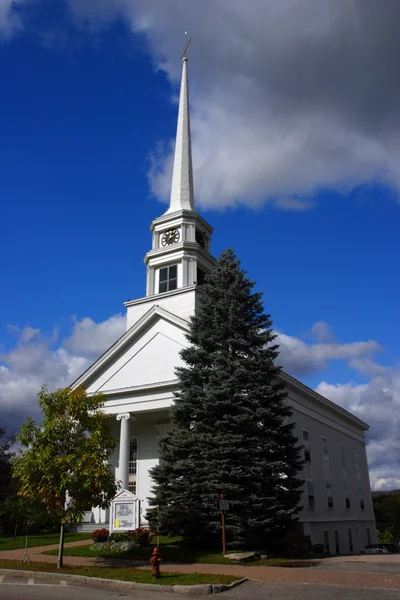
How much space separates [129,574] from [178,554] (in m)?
4.38

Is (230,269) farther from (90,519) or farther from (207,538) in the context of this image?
(90,519)

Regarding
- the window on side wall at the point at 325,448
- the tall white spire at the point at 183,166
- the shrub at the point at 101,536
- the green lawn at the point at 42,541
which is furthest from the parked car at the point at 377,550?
the tall white spire at the point at 183,166

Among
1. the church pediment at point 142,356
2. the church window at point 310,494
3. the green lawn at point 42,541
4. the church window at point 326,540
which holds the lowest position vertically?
the church window at point 326,540

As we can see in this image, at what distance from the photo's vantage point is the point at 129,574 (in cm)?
1480

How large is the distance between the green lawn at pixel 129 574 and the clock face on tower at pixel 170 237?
77.7 ft

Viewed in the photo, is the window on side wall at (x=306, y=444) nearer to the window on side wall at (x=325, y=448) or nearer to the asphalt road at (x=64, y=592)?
the window on side wall at (x=325, y=448)

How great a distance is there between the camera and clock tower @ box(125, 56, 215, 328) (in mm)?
34312

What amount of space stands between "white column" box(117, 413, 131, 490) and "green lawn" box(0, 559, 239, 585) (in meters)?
11.5

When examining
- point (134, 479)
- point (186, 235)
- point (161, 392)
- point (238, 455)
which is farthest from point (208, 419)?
point (186, 235)

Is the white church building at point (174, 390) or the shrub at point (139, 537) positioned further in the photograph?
the white church building at point (174, 390)

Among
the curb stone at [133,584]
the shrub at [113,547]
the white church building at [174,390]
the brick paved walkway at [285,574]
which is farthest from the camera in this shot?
the white church building at [174,390]

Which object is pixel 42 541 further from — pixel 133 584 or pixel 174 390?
pixel 133 584

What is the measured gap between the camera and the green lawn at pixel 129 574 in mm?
13453

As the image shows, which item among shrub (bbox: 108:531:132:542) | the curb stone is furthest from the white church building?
the curb stone
